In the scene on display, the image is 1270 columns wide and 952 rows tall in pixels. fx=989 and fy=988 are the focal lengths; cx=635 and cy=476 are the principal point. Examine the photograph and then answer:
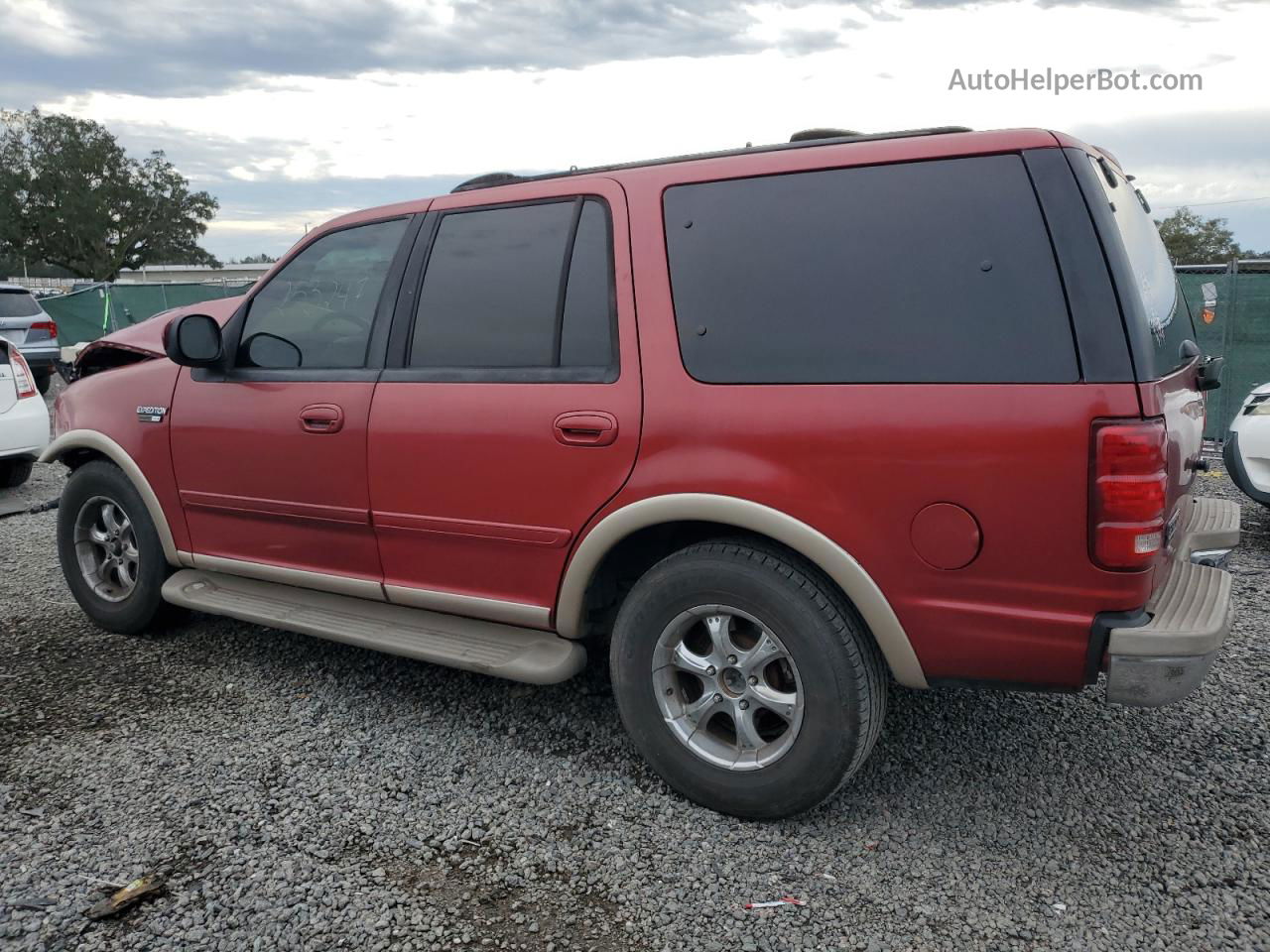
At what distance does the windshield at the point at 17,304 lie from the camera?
14375mm

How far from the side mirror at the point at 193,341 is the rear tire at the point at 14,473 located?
17.6 ft

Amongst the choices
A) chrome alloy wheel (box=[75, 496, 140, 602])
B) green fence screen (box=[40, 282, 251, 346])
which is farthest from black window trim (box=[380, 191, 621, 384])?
green fence screen (box=[40, 282, 251, 346])

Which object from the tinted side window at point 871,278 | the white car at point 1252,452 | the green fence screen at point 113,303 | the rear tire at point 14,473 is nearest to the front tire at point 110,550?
the tinted side window at point 871,278

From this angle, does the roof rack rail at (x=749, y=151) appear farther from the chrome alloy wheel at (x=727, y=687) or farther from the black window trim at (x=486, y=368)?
the chrome alloy wheel at (x=727, y=687)

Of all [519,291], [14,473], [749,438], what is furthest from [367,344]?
[14,473]

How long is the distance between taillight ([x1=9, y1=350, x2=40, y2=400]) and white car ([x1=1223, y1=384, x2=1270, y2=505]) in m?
8.44

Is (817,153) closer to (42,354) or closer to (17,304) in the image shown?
(42,354)

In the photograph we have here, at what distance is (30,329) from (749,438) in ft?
48.8

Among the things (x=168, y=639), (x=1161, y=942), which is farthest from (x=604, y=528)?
(x=168, y=639)

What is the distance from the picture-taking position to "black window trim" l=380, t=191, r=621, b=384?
10.0ft

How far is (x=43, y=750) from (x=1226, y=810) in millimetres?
3867

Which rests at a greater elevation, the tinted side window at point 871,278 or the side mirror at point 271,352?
the tinted side window at point 871,278

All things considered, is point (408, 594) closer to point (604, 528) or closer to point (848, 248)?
point (604, 528)

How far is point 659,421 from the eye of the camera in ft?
9.47
